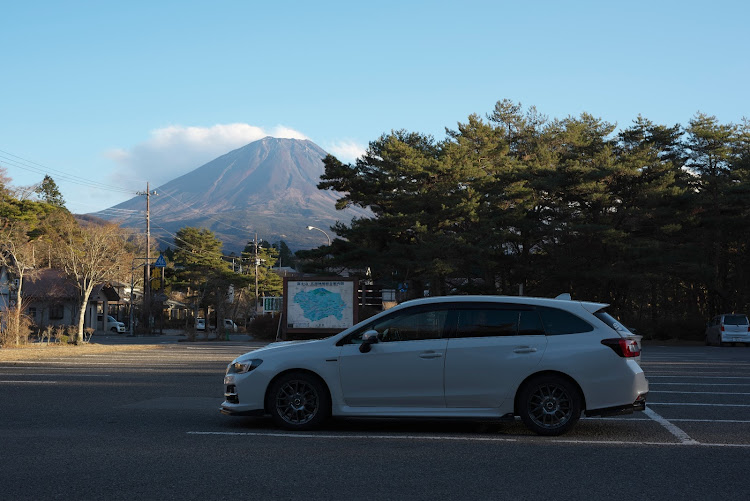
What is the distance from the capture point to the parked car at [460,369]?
29.9 feet

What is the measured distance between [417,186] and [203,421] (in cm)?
3638

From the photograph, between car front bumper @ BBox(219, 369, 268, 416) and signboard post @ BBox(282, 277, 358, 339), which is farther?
signboard post @ BBox(282, 277, 358, 339)

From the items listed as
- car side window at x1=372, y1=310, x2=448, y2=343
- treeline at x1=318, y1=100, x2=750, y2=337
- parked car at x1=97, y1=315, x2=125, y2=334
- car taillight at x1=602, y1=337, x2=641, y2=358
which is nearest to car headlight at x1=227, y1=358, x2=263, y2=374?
car side window at x1=372, y1=310, x2=448, y2=343

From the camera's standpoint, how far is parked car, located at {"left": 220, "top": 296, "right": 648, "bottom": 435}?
911cm

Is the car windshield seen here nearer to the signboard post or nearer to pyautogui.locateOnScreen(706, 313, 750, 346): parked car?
the signboard post

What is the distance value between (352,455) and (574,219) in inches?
1577

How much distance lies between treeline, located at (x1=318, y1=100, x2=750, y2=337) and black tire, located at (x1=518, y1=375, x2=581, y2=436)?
31923mm

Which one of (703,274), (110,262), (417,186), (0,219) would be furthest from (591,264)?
(0,219)

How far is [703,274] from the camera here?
42406mm

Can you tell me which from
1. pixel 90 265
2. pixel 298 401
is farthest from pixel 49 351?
pixel 298 401

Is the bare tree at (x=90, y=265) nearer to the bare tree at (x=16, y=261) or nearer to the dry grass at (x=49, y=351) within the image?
the bare tree at (x=16, y=261)

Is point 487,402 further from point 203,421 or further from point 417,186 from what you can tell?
point 417,186

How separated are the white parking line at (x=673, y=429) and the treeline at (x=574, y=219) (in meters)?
30.0

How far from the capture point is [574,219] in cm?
4594
